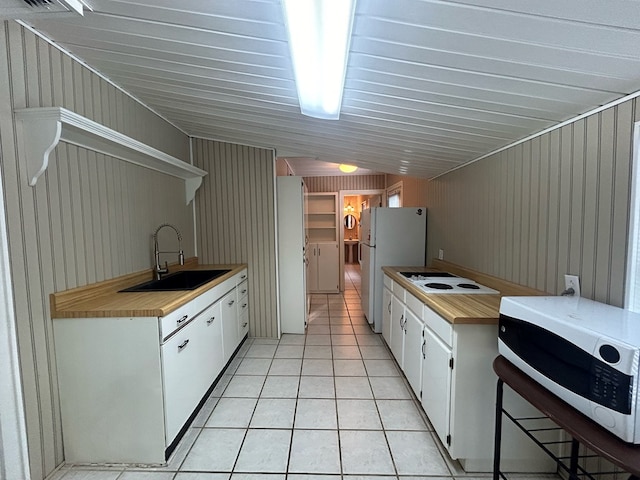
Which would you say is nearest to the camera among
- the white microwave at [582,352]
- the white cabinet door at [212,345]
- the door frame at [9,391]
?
the white microwave at [582,352]

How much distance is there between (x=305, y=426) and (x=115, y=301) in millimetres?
1466

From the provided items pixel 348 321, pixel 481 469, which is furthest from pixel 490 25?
pixel 348 321

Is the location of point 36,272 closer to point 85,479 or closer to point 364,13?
point 85,479

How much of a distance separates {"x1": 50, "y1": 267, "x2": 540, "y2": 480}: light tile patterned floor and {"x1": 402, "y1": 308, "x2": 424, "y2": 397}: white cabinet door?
0.19m

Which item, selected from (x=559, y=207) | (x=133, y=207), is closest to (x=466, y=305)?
(x=559, y=207)

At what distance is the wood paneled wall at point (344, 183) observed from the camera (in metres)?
6.40

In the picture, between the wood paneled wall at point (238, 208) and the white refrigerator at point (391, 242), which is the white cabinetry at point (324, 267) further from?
the wood paneled wall at point (238, 208)

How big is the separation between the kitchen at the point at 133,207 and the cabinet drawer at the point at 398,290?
2.26ft

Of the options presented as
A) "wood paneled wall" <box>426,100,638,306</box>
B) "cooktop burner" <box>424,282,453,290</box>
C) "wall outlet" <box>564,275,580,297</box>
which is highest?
"wood paneled wall" <box>426,100,638,306</box>

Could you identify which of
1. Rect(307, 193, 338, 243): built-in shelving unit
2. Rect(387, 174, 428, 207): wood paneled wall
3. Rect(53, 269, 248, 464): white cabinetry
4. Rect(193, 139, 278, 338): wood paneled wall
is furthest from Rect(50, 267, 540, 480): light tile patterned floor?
Rect(307, 193, 338, 243): built-in shelving unit

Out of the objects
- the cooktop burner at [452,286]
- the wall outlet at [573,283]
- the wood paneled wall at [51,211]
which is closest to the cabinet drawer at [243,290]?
the wood paneled wall at [51,211]

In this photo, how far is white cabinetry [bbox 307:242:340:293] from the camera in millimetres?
5871

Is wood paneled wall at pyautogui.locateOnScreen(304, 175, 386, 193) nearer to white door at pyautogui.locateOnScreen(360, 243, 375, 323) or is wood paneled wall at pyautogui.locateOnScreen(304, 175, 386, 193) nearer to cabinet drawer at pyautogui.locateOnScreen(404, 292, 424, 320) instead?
white door at pyautogui.locateOnScreen(360, 243, 375, 323)

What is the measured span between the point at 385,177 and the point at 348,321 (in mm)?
3521
